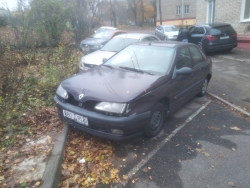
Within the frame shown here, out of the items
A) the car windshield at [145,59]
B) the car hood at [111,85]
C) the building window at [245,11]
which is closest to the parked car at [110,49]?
the car windshield at [145,59]

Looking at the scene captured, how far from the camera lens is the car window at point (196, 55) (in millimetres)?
5267

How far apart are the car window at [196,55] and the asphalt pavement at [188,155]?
1.45m

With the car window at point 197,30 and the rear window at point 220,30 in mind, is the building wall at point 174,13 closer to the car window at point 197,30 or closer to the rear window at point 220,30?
the car window at point 197,30

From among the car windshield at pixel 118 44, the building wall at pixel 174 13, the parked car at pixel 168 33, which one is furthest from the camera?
the building wall at pixel 174 13

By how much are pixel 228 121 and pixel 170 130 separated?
1.43 m

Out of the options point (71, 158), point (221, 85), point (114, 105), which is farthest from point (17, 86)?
point (221, 85)

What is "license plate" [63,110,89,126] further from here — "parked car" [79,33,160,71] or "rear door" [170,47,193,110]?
"parked car" [79,33,160,71]

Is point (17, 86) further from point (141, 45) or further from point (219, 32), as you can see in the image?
point (219, 32)

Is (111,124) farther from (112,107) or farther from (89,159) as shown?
(89,159)

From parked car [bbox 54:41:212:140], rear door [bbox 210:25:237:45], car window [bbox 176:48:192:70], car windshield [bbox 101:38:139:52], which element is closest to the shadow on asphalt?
parked car [bbox 54:41:212:140]

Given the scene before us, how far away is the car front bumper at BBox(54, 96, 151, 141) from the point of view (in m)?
3.19

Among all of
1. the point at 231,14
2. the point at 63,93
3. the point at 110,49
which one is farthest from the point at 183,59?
the point at 231,14

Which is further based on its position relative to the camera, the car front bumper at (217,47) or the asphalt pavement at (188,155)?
the car front bumper at (217,47)

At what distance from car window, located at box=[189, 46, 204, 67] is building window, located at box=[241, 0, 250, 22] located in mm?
11176
